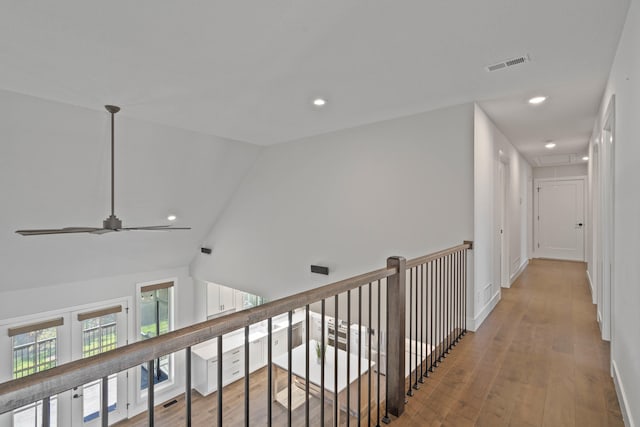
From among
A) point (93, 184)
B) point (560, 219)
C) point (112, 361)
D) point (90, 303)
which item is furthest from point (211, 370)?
point (560, 219)

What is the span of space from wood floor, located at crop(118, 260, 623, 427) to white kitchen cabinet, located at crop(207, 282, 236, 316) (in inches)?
163

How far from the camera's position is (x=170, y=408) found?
6500mm

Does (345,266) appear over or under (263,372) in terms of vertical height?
over

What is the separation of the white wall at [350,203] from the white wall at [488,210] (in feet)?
0.63

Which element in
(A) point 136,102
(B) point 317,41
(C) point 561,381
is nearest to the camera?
(B) point 317,41

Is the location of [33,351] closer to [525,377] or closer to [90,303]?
[90,303]

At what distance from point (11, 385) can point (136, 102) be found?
10.6 feet

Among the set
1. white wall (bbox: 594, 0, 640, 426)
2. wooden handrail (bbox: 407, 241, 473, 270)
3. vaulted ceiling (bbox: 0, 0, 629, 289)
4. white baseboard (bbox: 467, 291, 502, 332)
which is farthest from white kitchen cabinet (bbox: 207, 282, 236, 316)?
white wall (bbox: 594, 0, 640, 426)

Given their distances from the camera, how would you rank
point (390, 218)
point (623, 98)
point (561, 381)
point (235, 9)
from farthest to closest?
point (390, 218)
point (561, 381)
point (623, 98)
point (235, 9)

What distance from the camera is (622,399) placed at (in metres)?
1.99

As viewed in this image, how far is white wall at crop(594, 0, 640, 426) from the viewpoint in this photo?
1646 millimetres

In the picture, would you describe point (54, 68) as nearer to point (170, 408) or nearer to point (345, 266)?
point (345, 266)

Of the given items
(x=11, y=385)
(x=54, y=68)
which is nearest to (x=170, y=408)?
(x=54, y=68)

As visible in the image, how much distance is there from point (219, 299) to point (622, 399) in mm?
7286
